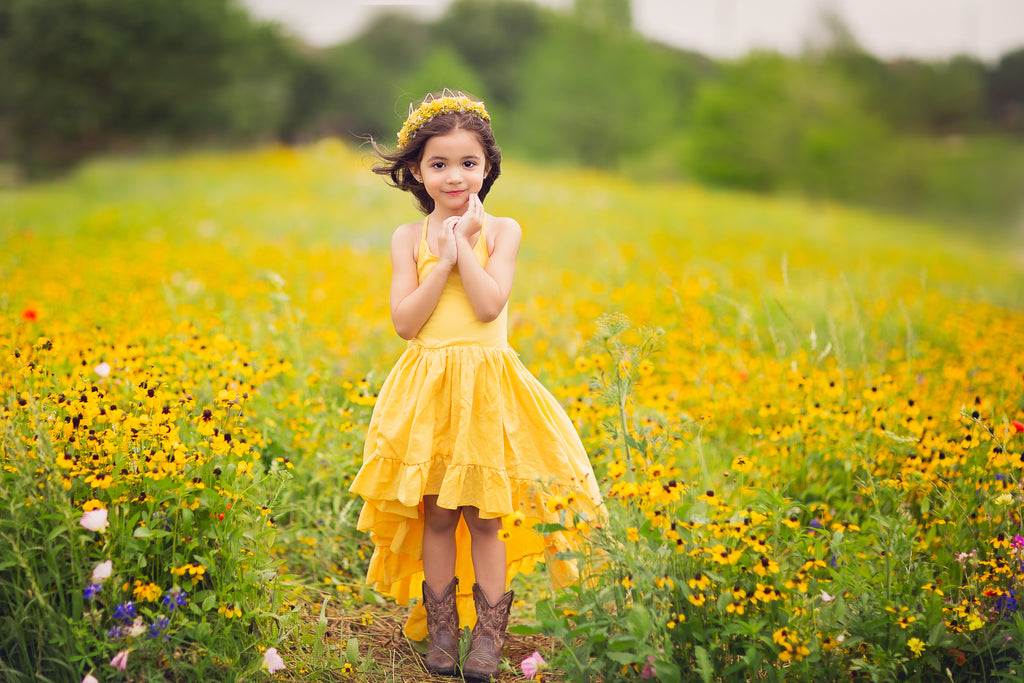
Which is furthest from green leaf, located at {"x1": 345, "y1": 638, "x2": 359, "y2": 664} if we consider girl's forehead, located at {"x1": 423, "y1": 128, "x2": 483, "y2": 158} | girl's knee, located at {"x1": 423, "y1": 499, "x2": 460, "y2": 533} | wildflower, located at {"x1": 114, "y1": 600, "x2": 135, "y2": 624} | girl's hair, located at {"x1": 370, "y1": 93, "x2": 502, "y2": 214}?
girl's forehead, located at {"x1": 423, "y1": 128, "x2": 483, "y2": 158}

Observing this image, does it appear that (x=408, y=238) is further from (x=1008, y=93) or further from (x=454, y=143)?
(x=1008, y=93)

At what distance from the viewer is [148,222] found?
946 centimetres

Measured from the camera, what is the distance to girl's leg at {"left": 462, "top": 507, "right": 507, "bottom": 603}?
2.52m

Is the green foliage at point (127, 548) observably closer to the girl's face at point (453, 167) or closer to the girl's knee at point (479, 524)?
the girl's knee at point (479, 524)

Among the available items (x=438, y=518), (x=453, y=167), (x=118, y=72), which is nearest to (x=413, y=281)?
(x=453, y=167)

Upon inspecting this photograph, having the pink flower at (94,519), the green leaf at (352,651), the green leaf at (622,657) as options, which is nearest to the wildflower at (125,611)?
the pink flower at (94,519)

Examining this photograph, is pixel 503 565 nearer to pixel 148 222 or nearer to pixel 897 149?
pixel 148 222

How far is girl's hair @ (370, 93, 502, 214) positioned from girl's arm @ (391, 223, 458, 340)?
23 cm

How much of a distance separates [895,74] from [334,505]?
2316cm

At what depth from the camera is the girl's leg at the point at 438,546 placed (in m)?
2.54

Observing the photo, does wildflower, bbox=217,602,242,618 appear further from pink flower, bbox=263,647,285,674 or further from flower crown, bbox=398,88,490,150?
flower crown, bbox=398,88,490,150

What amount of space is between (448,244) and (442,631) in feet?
3.97

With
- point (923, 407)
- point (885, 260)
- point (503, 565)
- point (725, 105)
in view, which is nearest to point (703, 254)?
point (885, 260)

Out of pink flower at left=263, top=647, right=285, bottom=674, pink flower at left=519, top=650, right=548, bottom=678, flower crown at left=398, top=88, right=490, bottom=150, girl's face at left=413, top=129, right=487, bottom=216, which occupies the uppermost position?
flower crown at left=398, top=88, right=490, bottom=150
